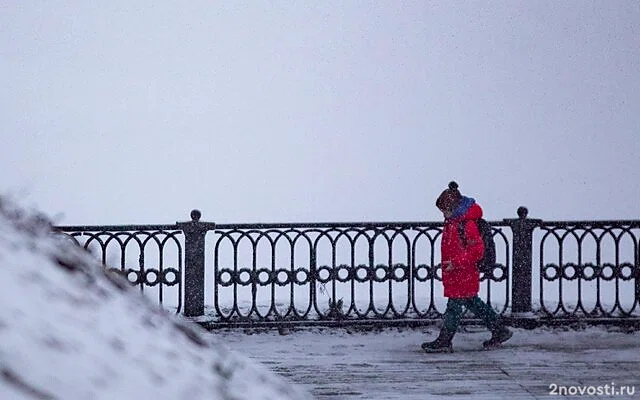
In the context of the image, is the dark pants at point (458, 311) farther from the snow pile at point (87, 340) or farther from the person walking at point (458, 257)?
the snow pile at point (87, 340)

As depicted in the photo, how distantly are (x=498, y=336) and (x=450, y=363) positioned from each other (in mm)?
1015

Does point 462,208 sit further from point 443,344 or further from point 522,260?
point 522,260

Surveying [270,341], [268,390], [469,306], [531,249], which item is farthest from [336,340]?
[268,390]

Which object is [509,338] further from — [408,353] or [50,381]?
[50,381]

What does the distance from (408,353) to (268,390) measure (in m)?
7.80

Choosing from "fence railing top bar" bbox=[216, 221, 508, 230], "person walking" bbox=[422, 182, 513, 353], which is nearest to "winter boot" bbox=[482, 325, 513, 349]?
"person walking" bbox=[422, 182, 513, 353]

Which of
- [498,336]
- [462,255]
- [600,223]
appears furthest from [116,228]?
[600,223]

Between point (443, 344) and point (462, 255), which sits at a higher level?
point (462, 255)

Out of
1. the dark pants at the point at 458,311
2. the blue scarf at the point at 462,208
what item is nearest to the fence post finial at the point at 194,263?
the dark pants at the point at 458,311

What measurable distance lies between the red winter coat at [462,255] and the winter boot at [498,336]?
603mm

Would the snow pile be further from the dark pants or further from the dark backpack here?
the dark pants

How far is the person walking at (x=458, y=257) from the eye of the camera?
8914mm

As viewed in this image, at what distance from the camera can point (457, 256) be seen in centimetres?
892

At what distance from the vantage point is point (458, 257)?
351 inches
